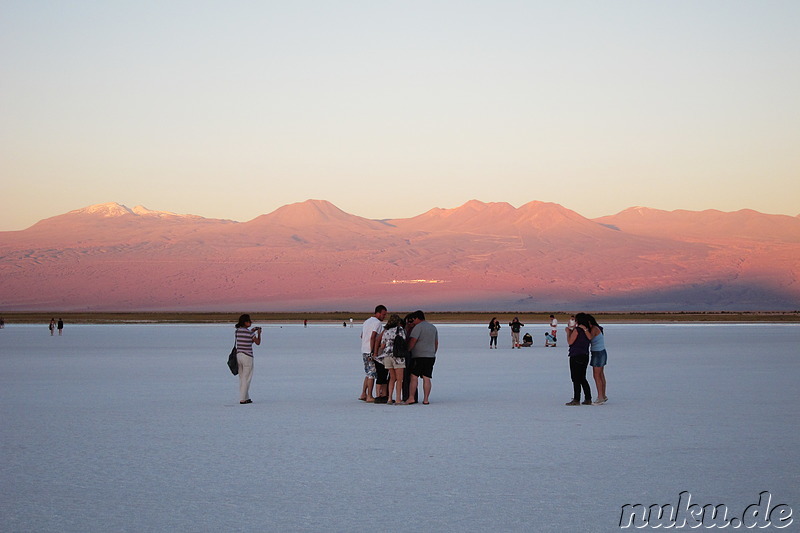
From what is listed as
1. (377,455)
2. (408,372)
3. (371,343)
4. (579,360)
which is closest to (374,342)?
(371,343)

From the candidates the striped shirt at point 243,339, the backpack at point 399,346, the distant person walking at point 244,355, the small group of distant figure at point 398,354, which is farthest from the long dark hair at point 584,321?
the striped shirt at point 243,339

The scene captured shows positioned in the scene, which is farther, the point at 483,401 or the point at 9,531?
the point at 483,401

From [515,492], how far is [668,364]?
21.2 meters

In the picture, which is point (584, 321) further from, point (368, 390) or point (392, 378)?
point (368, 390)

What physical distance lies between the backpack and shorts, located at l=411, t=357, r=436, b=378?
44 cm

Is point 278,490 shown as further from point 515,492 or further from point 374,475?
point 515,492

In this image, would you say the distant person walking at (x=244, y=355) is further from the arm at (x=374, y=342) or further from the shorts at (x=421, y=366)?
the shorts at (x=421, y=366)

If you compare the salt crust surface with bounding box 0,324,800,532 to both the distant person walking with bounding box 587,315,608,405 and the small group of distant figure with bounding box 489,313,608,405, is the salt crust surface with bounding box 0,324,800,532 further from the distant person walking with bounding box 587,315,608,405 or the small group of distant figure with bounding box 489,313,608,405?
the small group of distant figure with bounding box 489,313,608,405

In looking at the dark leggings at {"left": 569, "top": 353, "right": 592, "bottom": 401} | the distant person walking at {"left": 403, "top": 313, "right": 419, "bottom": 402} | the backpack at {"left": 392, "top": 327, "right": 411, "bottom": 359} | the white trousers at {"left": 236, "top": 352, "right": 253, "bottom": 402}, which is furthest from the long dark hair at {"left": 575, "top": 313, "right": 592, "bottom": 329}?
the white trousers at {"left": 236, "top": 352, "right": 253, "bottom": 402}

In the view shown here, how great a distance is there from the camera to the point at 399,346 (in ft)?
53.8

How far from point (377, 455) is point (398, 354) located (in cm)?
548

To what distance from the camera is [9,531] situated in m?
7.42

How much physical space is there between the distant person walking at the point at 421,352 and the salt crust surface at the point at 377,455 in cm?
51

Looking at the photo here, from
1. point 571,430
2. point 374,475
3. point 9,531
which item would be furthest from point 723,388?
point 9,531
